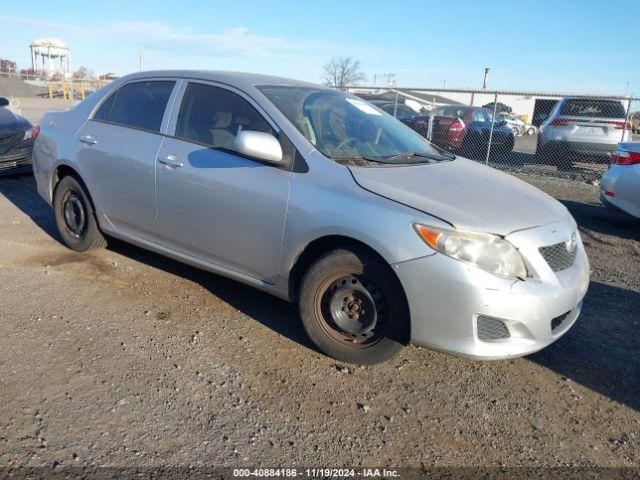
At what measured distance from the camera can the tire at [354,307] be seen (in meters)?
3.08

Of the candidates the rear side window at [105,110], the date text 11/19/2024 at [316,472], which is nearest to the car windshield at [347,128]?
the rear side window at [105,110]

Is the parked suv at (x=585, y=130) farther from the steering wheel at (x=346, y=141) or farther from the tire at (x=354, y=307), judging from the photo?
the tire at (x=354, y=307)

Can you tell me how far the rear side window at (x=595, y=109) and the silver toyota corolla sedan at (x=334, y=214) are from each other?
25.9ft

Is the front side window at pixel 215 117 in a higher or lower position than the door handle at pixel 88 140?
higher

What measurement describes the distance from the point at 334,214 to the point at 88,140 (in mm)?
2689

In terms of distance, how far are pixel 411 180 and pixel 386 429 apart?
4.84 feet

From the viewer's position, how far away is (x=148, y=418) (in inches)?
107

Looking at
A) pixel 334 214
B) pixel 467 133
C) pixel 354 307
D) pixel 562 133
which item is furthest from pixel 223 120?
pixel 467 133

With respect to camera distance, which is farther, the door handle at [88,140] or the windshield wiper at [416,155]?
the door handle at [88,140]

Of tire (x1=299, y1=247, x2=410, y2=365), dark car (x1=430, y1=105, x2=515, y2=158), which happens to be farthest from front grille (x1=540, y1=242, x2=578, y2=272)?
dark car (x1=430, y1=105, x2=515, y2=158)

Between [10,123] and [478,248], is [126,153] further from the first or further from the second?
[10,123]

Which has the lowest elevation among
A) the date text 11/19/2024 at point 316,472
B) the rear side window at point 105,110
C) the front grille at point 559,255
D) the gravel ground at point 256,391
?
the date text 11/19/2024 at point 316,472

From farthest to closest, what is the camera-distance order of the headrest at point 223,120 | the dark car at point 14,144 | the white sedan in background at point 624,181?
the dark car at point 14,144
the white sedan in background at point 624,181
the headrest at point 223,120

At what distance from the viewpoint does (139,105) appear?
4.50 meters
